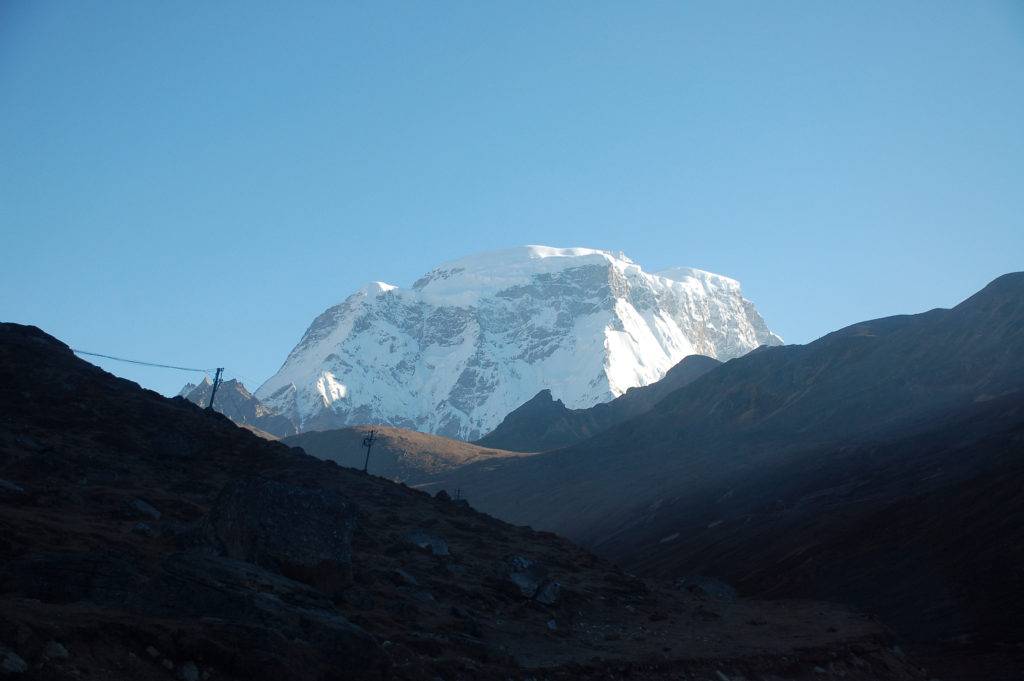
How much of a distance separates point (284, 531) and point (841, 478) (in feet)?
230

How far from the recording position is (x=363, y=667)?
14148 millimetres

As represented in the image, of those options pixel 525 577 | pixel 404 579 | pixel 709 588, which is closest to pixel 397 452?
pixel 709 588

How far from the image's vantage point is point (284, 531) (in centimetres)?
1994

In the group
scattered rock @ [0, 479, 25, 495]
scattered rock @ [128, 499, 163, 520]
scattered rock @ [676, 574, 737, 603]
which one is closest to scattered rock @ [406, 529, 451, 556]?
scattered rock @ [128, 499, 163, 520]

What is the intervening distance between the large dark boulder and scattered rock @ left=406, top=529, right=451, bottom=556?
9775 mm

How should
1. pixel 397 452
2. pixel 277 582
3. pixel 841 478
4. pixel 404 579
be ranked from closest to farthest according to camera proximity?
pixel 277 582 → pixel 404 579 → pixel 841 478 → pixel 397 452

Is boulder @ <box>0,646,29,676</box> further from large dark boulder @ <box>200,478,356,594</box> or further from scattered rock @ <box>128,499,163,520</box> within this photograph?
scattered rock @ <box>128,499,163,520</box>

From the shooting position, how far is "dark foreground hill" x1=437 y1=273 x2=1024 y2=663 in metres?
40.2

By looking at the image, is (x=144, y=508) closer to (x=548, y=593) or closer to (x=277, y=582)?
(x=277, y=582)

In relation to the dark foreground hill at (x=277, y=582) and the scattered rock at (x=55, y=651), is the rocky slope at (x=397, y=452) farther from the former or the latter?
the scattered rock at (x=55, y=651)

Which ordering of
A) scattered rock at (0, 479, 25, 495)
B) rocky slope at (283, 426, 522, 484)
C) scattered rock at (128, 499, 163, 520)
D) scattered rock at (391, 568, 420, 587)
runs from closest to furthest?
scattered rock at (0, 479, 25, 495), scattered rock at (391, 568, 420, 587), scattered rock at (128, 499, 163, 520), rocky slope at (283, 426, 522, 484)

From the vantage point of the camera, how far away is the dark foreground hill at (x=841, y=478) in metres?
40.2

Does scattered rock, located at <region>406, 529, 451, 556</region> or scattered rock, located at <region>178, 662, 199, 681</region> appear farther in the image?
scattered rock, located at <region>406, 529, 451, 556</region>

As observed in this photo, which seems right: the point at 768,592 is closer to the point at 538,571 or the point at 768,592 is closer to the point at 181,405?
the point at 538,571
